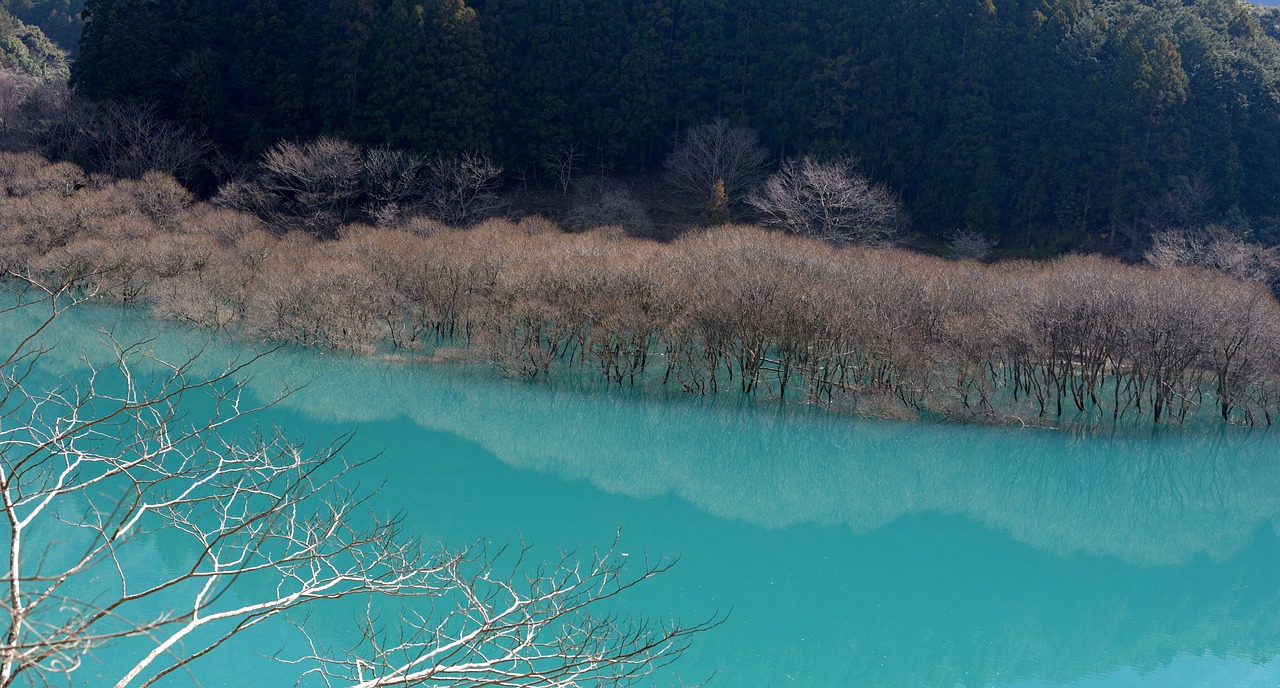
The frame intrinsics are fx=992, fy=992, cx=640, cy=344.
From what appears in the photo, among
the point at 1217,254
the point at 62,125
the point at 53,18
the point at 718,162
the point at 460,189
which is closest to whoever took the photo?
the point at 1217,254

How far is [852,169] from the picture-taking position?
42625mm

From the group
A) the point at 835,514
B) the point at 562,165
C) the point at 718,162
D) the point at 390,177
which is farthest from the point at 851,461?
the point at 562,165

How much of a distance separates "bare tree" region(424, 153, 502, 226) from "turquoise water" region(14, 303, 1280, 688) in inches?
568

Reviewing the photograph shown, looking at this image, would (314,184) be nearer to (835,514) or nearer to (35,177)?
(35,177)

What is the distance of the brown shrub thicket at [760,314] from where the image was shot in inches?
931

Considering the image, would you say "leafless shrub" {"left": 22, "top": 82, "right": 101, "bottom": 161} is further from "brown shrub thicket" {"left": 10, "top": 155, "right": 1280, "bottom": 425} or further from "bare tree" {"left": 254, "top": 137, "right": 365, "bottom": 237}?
"brown shrub thicket" {"left": 10, "top": 155, "right": 1280, "bottom": 425}

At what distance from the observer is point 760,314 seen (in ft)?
78.7

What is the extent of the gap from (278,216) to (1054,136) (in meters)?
31.7

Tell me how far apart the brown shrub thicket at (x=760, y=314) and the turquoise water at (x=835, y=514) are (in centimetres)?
113

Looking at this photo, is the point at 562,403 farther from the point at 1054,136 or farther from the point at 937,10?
the point at 937,10

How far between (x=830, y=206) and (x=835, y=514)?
22761mm

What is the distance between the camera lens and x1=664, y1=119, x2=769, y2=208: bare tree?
43138 millimetres

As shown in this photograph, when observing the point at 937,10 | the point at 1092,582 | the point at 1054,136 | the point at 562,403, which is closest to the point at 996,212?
the point at 1054,136

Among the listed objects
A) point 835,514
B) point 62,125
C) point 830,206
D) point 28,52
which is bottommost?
point 835,514
